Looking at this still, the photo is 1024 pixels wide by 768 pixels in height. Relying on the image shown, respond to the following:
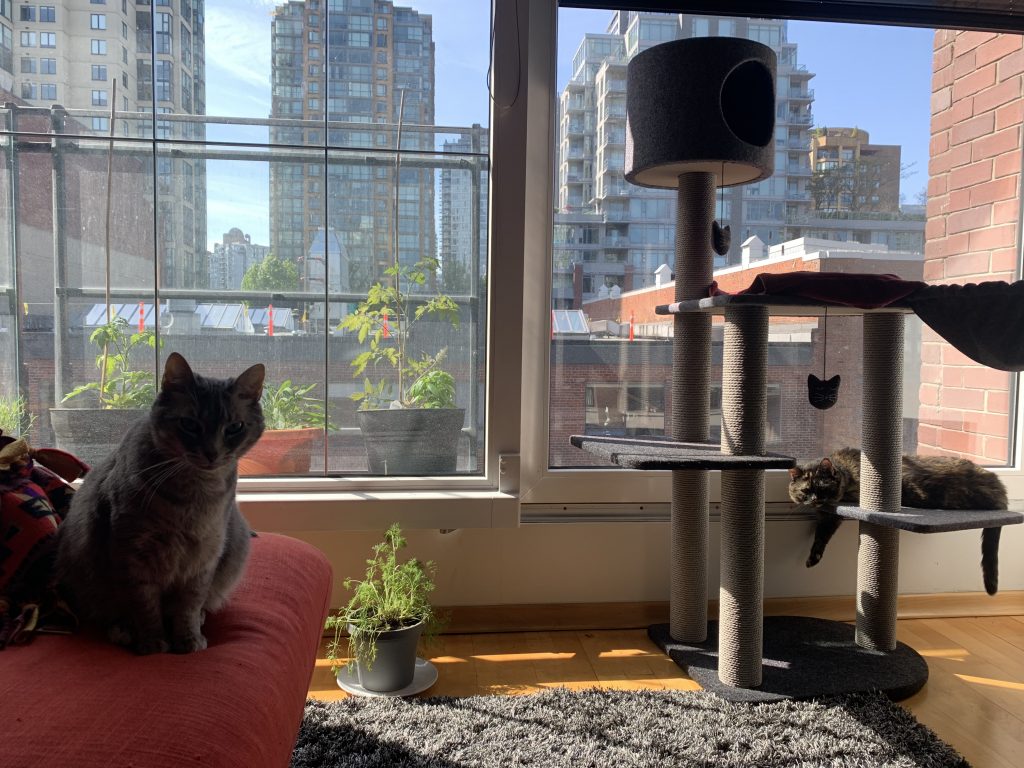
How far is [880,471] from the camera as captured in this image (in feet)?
6.70

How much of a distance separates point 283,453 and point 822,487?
5.31ft

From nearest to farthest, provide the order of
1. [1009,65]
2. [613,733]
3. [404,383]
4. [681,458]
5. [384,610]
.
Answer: [613,733] → [681,458] → [384,610] → [404,383] → [1009,65]

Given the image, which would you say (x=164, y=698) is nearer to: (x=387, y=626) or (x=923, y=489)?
(x=387, y=626)

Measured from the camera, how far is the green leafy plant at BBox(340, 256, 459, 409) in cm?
235

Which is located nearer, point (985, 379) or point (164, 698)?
point (164, 698)

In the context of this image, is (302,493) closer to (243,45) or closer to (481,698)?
(481,698)

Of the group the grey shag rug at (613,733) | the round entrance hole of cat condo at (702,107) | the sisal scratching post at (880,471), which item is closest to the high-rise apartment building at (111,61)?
the round entrance hole of cat condo at (702,107)

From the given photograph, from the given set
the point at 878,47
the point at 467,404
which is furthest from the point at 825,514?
the point at 878,47

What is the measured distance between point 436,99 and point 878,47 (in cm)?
145

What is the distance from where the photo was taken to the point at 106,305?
2236mm

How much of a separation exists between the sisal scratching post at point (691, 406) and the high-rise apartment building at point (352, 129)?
776 mm

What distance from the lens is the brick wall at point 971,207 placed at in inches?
99.2

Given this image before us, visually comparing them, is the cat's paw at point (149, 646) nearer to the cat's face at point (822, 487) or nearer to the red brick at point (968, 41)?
the cat's face at point (822, 487)

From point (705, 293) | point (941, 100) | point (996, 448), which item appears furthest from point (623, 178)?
point (996, 448)
